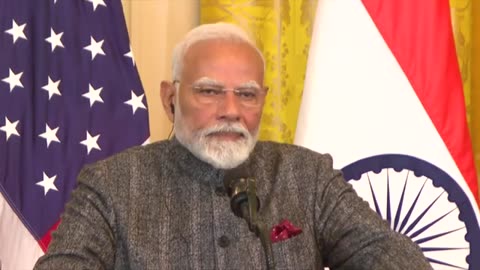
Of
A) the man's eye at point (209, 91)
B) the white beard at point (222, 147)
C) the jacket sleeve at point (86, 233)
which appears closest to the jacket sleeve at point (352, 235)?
the white beard at point (222, 147)

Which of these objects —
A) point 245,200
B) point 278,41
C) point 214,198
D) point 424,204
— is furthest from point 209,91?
point 278,41

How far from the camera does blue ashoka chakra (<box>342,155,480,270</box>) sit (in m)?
2.64

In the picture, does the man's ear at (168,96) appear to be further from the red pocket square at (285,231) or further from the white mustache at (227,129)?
the red pocket square at (285,231)

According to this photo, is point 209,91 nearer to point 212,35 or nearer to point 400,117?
point 212,35

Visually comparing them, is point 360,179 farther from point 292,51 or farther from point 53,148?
point 53,148

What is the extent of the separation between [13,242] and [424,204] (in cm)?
145

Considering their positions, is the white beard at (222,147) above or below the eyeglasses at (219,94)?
below

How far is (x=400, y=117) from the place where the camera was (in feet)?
8.95

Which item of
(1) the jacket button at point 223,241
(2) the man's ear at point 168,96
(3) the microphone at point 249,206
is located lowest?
(1) the jacket button at point 223,241

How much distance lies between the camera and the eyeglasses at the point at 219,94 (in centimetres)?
196

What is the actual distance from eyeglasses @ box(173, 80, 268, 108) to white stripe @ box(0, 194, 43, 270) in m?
0.98

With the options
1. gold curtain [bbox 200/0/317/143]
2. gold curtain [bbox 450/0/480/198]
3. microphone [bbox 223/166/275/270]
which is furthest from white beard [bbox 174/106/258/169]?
gold curtain [bbox 450/0/480/198]

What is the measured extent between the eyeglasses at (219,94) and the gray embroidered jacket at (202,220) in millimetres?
181

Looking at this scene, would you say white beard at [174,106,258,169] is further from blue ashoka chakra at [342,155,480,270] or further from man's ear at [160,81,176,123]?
blue ashoka chakra at [342,155,480,270]
